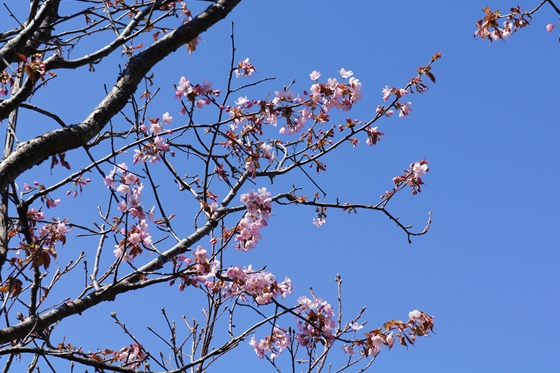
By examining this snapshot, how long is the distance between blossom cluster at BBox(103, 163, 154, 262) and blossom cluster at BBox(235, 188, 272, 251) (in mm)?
544

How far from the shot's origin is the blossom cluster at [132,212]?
9.28ft

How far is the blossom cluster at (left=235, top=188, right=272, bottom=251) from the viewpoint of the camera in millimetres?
2930

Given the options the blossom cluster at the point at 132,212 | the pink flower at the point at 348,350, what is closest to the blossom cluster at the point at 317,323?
the pink flower at the point at 348,350

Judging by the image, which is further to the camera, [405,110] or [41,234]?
[405,110]

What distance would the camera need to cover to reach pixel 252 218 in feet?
10.0

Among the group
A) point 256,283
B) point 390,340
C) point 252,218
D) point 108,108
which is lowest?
point 390,340

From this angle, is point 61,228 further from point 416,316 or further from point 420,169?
point 420,169

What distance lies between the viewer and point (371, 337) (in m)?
3.28

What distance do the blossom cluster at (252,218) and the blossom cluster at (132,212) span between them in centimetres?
54

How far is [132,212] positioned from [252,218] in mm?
707

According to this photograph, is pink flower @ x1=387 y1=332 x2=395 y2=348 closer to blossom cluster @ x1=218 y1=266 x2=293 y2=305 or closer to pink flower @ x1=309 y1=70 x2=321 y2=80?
blossom cluster @ x1=218 y1=266 x2=293 y2=305

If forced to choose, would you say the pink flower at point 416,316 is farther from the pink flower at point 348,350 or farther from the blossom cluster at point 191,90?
the blossom cluster at point 191,90

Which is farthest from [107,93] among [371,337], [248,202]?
[371,337]

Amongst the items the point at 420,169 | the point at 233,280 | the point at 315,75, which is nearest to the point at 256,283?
the point at 233,280
